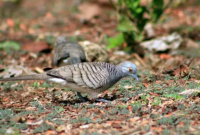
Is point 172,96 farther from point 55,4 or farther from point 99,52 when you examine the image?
point 55,4

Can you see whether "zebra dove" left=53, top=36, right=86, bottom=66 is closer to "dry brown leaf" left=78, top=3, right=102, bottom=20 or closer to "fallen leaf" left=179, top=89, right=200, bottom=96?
"fallen leaf" left=179, top=89, right=200, bottom=96

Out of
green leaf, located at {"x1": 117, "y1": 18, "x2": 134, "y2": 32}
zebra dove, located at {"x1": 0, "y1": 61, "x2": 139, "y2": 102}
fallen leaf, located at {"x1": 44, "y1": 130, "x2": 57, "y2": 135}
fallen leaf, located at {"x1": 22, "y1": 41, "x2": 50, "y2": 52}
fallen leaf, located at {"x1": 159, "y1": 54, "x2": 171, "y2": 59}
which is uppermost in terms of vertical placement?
green leaf, located at {"x1": 117, "y1": 18, "x2": 134, "y2": 32}

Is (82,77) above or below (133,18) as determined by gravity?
below

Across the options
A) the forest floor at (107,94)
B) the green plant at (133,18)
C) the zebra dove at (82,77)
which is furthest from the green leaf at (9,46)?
→ the zebra dove at (82,77)

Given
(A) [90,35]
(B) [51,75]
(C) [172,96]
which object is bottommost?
(C) [172,96]

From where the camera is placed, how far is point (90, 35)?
1188cm

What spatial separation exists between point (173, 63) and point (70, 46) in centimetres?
285

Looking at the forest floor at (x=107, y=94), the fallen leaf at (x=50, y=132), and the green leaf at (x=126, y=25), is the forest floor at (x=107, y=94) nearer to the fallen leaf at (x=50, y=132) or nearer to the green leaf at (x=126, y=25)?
the fallen leaf at (x=50, y=132)

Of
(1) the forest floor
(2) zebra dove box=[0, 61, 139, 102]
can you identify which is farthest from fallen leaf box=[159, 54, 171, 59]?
(2) zebra dove box=[0, 61, 139, 102]

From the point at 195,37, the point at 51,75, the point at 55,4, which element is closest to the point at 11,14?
the point at 55,4

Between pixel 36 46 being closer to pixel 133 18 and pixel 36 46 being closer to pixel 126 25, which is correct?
pixel 126 25

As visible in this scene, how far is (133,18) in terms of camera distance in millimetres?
9906

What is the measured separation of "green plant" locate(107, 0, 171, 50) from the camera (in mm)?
9406

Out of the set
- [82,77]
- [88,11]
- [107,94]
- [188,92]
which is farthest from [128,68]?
[88,11]
